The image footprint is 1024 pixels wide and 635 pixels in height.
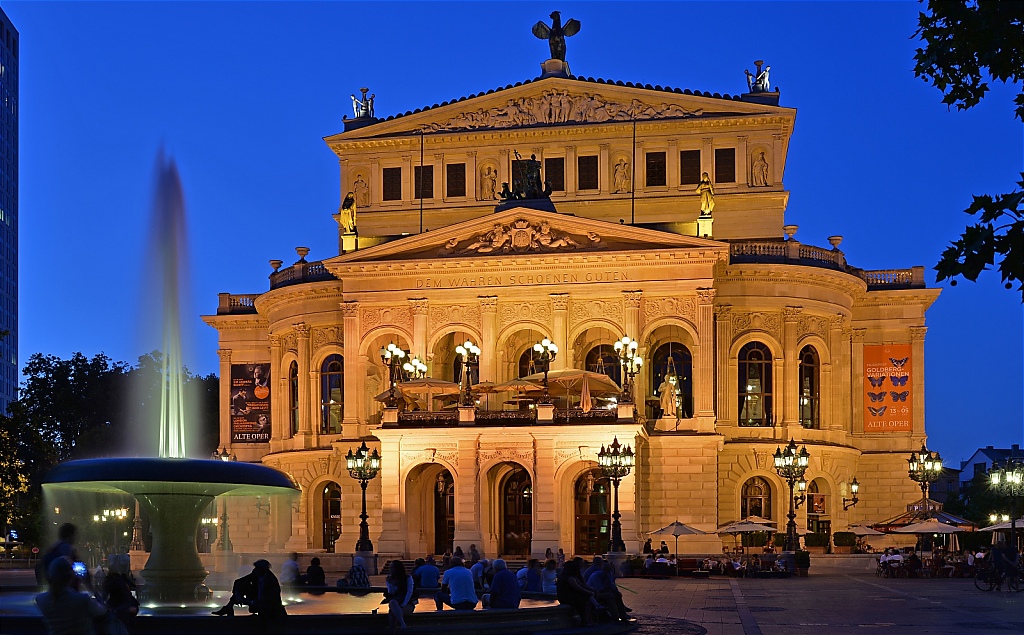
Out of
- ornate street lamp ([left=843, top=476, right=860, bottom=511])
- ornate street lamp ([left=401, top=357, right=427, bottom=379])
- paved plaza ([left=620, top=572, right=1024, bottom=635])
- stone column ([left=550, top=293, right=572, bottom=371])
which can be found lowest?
paved plaza ([left=620, top=572, right=1024, bottom=635])

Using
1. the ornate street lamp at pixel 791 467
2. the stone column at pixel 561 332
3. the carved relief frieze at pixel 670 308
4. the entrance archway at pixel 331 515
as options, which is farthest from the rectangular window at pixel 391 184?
the ornate street lamp at pixel 791 467

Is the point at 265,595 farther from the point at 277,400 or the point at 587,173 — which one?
the point at 277,400

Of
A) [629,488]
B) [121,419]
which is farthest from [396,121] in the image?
[121,419]

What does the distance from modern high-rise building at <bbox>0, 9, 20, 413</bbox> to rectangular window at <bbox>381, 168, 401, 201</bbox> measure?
78104 mm

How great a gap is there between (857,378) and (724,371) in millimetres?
7989

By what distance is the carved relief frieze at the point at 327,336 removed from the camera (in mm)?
63125

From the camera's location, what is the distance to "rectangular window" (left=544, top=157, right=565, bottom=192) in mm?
64438

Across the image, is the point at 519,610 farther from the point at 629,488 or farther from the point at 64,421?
the point at 64,421

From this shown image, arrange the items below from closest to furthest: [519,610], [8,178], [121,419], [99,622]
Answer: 1. [99,622]
2. [519,610]
3. [121,419]
4. [8,178]

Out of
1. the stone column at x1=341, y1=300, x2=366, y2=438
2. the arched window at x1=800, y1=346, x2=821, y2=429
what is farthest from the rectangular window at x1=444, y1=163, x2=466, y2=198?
the arched window at x1=800, y1=346, x2=821, y2=429

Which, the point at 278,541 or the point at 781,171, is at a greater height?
the point at 781,171

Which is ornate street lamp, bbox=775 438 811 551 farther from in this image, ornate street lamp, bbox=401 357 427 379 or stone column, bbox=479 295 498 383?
ornate street lamp, bbox=401 357 427 379

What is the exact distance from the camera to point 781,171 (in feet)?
Result: 207

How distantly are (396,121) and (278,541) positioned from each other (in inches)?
728
